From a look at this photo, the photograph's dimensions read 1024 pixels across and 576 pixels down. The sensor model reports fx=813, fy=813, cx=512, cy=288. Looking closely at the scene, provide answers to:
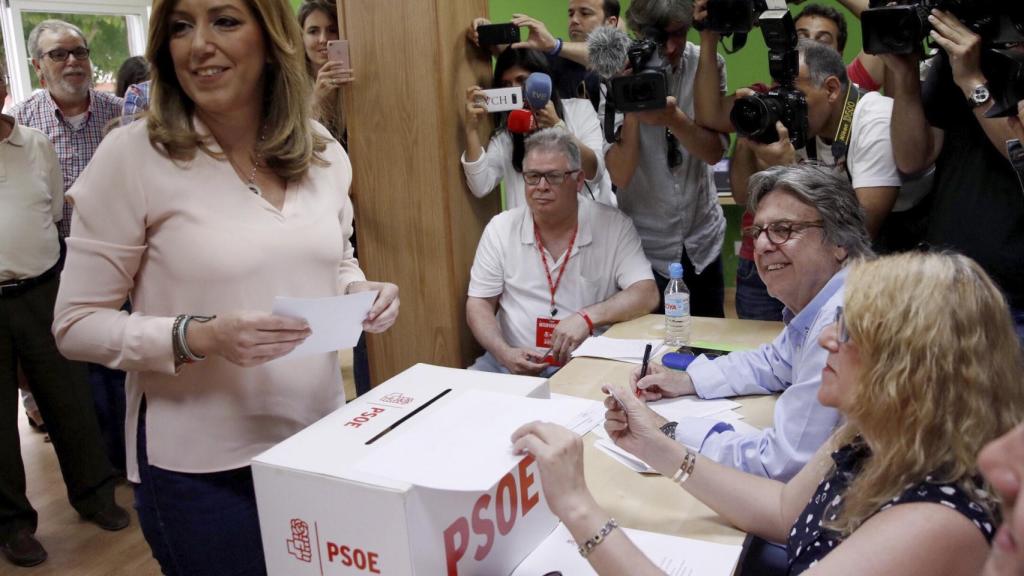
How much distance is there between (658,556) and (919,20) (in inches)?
62.2

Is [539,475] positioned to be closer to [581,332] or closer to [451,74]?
[581,332]

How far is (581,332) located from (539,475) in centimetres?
139

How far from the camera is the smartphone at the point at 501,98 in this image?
2.77 m

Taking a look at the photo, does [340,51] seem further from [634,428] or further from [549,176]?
[634,428]

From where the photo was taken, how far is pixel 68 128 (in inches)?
136

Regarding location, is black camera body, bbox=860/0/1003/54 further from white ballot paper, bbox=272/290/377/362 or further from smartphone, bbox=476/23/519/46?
white ballot paper, bbox=272/290/377/362

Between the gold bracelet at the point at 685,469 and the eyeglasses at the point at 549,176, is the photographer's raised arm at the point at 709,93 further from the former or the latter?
the gold bracelet at the point at 685,469

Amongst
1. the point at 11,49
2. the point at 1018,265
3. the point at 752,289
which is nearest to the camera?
the point at 1018,265

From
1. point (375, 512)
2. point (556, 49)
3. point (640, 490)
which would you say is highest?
point (556, 49)

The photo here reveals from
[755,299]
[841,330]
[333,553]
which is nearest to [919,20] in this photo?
[755,299]

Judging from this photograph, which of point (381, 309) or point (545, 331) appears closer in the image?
point (381, 309)

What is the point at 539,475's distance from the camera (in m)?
1.20

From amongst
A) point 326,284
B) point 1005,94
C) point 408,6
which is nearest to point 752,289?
point 1005,94

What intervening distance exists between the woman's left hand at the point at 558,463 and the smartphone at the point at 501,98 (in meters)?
1.82
